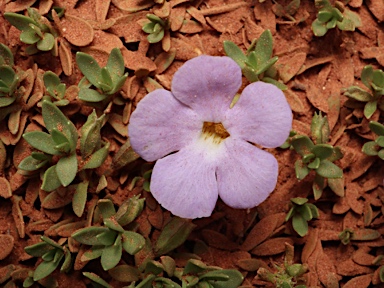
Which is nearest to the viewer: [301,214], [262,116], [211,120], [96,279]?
[262,116]

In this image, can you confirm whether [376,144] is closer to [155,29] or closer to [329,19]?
[329,19]

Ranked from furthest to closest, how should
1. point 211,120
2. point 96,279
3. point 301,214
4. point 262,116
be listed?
point 301,214, point 96,279, point 211,120, point 262,116

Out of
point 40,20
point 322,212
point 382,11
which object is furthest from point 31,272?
point 382,11

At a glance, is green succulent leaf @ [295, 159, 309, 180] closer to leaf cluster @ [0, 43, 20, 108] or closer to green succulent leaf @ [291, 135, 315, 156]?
green succulent leaf @ [291, 135, 315, 156]

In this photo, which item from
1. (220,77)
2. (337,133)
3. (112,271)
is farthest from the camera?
(337,133)

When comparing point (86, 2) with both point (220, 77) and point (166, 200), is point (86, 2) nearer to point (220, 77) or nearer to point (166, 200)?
point (220, 77)

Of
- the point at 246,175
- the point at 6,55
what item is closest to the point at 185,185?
the point at 246,175

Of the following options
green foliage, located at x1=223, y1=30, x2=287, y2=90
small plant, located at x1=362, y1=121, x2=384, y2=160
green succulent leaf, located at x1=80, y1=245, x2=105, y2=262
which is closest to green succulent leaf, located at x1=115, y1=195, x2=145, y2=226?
green succulent leaf, located at x1=80, y1=245, x2=105, y2=262
